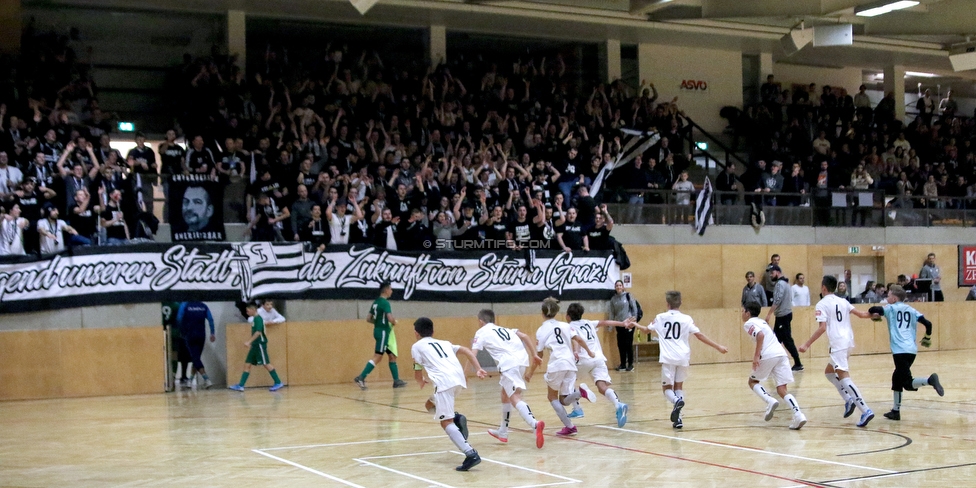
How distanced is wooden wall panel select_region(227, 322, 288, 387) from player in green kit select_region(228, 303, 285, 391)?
16.4 inches

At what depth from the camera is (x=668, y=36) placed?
35.4 m

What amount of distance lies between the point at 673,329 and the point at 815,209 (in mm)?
17950

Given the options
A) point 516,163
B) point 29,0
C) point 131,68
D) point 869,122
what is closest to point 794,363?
point 516,163

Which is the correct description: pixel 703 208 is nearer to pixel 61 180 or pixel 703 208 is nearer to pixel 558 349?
pixel 558 349

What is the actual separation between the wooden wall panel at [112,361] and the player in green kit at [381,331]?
13.4 feet

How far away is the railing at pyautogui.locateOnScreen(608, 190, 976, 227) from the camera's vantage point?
94.7 feet

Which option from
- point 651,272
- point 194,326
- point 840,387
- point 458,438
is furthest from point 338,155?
point 458,438

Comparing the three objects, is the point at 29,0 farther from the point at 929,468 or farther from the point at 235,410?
the point at 929,468

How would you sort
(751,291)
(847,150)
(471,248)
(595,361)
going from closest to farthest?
(595,361) < (471,248) < (751,291) < (847,150)

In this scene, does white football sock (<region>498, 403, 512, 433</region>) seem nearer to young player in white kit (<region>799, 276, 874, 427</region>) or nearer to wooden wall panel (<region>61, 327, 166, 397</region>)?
young player in white kit (<region>799, 276, 874, 427</region>)

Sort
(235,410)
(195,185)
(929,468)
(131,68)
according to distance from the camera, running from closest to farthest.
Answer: (929,468), (235,410), (195,185), (131,68)

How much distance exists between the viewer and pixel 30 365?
20531 millimetres

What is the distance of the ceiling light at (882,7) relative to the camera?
28.0 m

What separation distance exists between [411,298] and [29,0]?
13.5 meters
